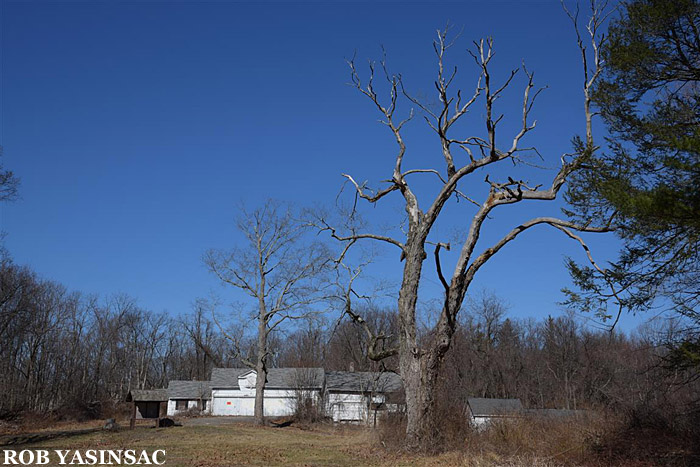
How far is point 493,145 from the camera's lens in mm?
13719

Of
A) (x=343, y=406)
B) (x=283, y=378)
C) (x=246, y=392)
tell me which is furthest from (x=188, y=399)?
(x=343, y=406)

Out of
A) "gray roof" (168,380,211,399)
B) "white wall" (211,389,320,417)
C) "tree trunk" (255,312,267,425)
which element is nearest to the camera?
"tree trunk" (255,312,267,425)

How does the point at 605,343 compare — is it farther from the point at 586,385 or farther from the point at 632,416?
the point at 632,416

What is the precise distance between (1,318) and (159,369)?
4394 cm

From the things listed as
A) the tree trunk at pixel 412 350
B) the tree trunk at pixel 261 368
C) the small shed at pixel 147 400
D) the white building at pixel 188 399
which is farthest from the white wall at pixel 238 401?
the tree trunk at pixel 412 350

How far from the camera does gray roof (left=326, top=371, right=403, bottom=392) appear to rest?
43466 millimetres

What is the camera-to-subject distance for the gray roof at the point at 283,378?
145 ft

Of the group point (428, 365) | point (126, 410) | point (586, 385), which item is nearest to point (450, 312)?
point (428, 365)

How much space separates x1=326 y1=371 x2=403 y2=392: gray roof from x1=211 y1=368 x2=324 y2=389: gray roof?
1421 mm

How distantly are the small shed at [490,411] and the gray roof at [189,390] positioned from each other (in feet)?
117

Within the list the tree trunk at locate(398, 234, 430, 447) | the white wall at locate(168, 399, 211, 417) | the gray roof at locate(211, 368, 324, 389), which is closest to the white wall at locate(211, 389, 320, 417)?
the gray roof at locate(211, 368, 324, 389)

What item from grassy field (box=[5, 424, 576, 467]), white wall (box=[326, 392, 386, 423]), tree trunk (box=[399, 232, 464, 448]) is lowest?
white wall (box=[326, 392, 386, 423])

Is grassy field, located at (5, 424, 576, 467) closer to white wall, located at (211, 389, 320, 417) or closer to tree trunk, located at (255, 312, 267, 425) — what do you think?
tree trunk, located at (255, 312, 267, 425)

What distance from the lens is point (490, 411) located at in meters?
21.7
